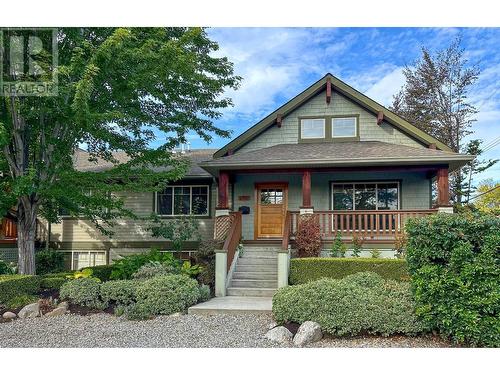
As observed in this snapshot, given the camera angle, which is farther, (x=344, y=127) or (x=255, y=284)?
(x=344, y=127)

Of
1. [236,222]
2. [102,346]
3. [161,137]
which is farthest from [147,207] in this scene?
[102,346]

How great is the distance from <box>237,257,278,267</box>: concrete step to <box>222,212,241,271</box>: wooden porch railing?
14.9 inches

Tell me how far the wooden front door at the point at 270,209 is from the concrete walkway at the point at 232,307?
484cm

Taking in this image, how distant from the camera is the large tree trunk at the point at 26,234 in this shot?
10.9 metres

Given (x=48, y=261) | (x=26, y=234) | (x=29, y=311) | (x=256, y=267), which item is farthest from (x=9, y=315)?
(x=48, y=261)

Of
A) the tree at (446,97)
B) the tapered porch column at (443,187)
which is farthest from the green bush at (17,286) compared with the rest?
the tree at (446,97)

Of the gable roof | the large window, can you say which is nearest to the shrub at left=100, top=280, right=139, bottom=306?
the gable roof

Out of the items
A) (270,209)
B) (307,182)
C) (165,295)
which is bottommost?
(165,295)

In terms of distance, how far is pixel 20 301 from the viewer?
8.94m

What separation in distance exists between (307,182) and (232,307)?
205 inches

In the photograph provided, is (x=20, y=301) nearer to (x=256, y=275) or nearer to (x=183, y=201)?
(x=256, y=275)

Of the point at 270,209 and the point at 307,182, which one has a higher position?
the point at 307,182

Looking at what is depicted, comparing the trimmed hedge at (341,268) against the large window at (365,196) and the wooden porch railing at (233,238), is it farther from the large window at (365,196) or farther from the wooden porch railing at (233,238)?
the large window at (365,196)
